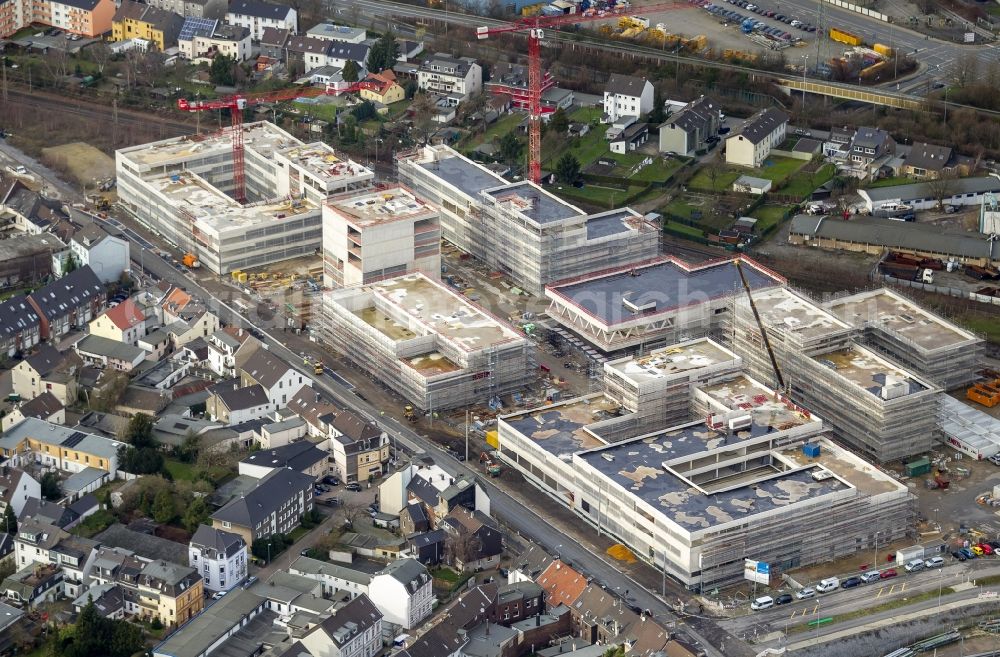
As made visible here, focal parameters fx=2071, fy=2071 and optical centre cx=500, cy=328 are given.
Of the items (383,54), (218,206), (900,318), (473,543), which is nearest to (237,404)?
(473,543)

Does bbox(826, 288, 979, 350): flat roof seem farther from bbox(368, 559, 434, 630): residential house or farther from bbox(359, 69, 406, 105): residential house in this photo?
bbox(359, 69, 406, 105): residential house

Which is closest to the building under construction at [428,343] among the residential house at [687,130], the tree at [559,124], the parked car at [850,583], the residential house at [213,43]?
the parked car at [850,583]

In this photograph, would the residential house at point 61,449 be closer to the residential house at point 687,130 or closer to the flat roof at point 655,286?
the flat roof at point 655,286

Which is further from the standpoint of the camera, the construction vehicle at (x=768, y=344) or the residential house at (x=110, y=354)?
the residential house at (x=110, y=354)

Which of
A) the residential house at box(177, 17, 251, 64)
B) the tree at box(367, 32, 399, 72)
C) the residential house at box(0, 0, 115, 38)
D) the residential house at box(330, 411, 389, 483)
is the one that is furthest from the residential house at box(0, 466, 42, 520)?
the residential house at box(0, 0, 115, 38)

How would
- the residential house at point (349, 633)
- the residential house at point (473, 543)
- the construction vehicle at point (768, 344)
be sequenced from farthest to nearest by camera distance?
the construction vehicle at point (768, 344) < the residential house at point (473, 543) < the residential house at point (349, 633)

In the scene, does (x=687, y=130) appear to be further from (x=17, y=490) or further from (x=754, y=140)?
(x=17, y=490)

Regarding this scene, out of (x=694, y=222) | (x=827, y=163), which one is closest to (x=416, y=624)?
(x=694, y=222)

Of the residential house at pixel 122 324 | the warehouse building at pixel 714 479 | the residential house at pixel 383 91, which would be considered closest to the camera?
the warehouse building at pixel 714 479
